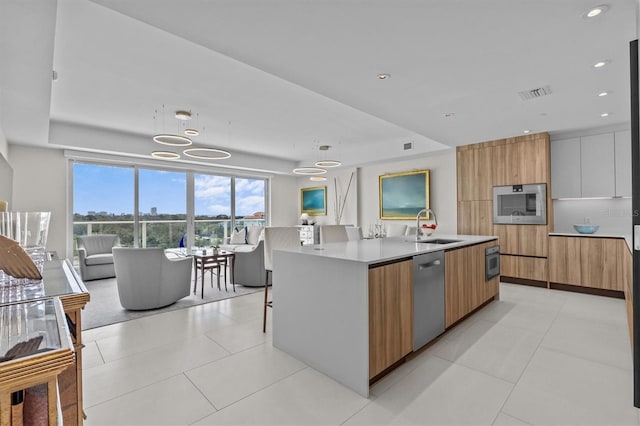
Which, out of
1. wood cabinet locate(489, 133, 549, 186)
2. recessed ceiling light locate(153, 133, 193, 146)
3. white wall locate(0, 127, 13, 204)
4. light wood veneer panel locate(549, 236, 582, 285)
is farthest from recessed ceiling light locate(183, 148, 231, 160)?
light wood veneer panel locate(549, 236, 582, 285)

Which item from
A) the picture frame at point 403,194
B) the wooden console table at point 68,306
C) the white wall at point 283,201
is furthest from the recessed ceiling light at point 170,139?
the white wall at point 283,201

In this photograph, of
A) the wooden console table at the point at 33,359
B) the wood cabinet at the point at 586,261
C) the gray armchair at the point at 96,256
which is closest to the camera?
the wooden console table at the point at 33,359

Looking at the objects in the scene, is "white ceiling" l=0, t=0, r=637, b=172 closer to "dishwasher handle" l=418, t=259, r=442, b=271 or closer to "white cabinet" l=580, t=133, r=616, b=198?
"white cabinet" l=580, t=133, r=616, b=198

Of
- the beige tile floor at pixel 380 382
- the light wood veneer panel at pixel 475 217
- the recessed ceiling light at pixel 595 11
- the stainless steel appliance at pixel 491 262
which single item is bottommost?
the beige tile floor at pixel 380 382

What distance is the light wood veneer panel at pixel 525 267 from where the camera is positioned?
4871mm

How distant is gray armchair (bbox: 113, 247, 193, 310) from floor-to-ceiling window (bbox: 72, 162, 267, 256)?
335cm

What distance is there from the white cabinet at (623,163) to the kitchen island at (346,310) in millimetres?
3831

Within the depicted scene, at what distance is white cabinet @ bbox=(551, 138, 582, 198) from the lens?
192 inches

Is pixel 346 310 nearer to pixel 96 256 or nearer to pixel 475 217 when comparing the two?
pixel 475 217

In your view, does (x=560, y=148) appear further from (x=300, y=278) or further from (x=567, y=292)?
(x=300, y=278)

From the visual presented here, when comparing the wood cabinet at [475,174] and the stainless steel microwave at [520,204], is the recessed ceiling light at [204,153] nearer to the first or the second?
the wood cabinet at [475,174]

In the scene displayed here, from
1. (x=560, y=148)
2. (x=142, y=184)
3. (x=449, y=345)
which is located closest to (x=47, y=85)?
(x=142, y=184)

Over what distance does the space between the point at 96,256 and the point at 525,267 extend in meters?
7.67

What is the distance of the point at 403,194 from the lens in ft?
23.9
